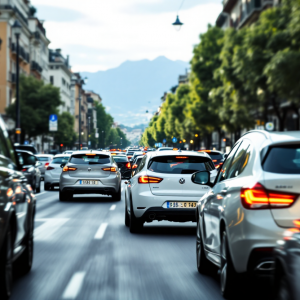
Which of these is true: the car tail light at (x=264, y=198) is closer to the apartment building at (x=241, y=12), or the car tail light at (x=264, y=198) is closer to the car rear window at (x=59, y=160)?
the car rear window at (x=59, y=160)

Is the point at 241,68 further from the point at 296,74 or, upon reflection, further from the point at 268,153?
the point at 268,153

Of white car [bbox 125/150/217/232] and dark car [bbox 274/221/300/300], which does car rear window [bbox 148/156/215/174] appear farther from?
dark car [bbox 274/221/300/300]

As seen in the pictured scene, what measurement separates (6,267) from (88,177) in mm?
15809

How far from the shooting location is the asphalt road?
6953mm

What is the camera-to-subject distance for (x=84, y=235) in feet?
40.7

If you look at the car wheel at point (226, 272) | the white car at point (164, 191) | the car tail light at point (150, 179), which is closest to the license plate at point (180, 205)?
the white car at point (164, 191)

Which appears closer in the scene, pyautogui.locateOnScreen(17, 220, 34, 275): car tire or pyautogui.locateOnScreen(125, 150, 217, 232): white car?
pyautogui.locateOnScreen(17, 220, 34, 275): car tire

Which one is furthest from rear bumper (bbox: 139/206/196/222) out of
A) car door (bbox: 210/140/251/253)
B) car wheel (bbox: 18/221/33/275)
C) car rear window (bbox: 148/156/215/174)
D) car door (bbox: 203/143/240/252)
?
car door (bbox: 210/140/251/253)

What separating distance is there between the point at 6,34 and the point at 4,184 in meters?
69.1

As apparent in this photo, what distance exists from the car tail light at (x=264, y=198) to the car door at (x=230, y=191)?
197mm

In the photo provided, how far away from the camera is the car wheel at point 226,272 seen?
6285mm

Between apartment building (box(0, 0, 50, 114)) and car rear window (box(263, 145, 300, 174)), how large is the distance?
220ft

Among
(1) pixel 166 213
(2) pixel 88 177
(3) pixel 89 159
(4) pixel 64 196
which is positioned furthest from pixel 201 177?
(4) pixel 64 196

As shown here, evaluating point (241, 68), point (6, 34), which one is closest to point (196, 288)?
point (241, 68)
